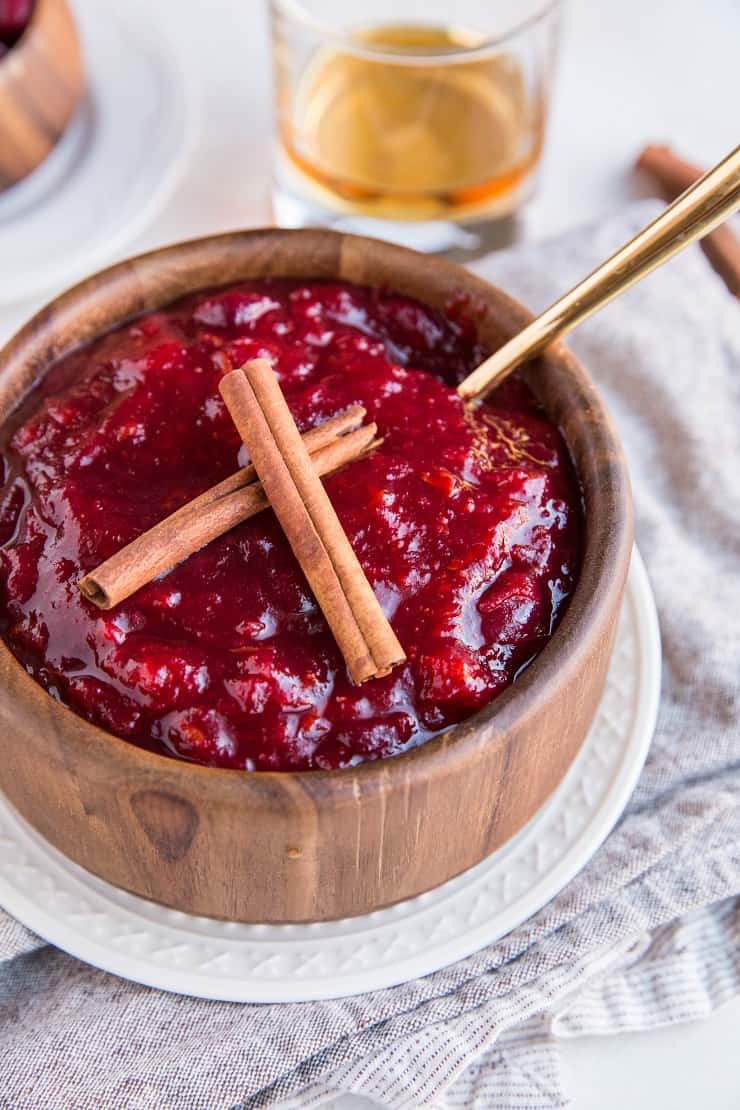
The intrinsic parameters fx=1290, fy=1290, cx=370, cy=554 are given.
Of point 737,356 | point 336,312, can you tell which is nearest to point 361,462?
point 336,312

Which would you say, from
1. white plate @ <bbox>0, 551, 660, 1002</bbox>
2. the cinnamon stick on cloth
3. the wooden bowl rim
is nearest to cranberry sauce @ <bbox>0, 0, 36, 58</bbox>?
the wooden bowl rim

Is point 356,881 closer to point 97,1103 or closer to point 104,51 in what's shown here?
point 97,1103

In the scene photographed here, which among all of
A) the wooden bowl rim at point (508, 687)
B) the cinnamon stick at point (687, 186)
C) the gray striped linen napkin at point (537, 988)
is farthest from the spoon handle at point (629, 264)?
the cinnamon stick at point (687, 186)

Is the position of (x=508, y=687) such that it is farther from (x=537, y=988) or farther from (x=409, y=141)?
(x=409, y=141)

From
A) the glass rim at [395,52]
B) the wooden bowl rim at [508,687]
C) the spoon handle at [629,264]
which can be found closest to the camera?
the wooden bowl rim at [508,687]

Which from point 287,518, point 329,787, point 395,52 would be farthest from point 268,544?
point 395,52

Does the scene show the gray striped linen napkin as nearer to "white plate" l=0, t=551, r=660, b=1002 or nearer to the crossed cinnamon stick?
"white plate" l=0, t=551, r=660, b=1002

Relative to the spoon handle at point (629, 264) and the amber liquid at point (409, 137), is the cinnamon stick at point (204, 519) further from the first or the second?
the amber liquid at point (409, 137)
